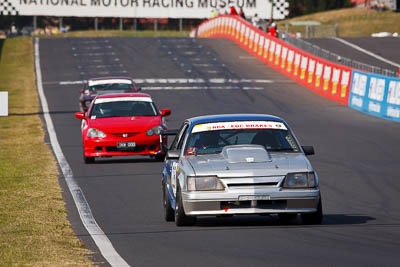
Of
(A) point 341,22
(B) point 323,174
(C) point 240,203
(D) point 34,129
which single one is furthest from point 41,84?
(A) point 341,22

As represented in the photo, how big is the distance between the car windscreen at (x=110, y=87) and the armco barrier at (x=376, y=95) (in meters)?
7.52

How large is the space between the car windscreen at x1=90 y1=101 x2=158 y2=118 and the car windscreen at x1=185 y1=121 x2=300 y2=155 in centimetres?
991

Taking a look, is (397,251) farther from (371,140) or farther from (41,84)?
(41,84)

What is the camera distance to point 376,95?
32594 millimetres

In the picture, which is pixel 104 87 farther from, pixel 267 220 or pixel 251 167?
pixel 251 167

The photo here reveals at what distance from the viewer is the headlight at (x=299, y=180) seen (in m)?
11.5

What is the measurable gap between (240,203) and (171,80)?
3550 cm

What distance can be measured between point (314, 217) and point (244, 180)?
0.98 metres

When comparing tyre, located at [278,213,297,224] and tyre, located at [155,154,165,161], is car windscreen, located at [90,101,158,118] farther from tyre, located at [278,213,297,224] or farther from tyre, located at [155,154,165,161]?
tyre, located at [278,213,297,224]

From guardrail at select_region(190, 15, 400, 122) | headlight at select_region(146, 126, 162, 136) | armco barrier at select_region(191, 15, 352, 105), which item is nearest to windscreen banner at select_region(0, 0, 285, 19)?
armco barrier at select_region(191, 15, 352, 105)

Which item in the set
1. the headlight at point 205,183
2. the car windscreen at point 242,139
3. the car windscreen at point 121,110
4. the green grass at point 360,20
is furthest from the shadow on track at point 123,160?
the green grass at point 360,20

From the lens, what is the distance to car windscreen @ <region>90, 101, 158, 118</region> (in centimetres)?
2250

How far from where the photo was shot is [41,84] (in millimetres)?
46938

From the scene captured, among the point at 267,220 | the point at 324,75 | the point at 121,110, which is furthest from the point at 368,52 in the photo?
the point at 267,220
